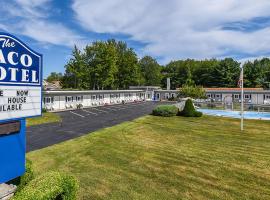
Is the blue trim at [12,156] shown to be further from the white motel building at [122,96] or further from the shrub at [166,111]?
the white motel building at [122,96]

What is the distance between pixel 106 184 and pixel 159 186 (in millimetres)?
2320

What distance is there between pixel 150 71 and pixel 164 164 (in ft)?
292

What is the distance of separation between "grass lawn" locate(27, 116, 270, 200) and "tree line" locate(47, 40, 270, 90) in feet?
157

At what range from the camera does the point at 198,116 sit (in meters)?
36.0

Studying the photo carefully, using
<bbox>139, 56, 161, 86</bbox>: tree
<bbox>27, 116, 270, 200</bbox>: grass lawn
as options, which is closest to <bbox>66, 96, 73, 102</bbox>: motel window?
<bbox>27, 116, 270, 200</bbox>: grass lawn

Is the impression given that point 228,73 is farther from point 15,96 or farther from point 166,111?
point 15,96

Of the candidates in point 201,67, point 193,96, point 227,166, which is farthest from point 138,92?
point 227,166

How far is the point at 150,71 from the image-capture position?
101875mm

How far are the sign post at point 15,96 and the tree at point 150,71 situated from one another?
93612 millimetres

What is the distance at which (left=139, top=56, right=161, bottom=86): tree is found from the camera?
101562 mm

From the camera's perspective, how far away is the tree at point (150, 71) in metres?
102

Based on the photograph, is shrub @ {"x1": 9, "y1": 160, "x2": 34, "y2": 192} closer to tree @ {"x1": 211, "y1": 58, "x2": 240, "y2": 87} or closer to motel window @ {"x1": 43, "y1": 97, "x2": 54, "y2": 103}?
motel window @ {"x1": 43, "y1": 97, "x2": 54, "y2": 103}

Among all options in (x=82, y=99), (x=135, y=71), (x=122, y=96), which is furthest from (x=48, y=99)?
(x=135, y=71)

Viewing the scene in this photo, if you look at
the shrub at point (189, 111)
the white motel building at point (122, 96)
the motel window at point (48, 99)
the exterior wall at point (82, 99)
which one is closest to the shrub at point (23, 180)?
the shrub at point (189, 111)
